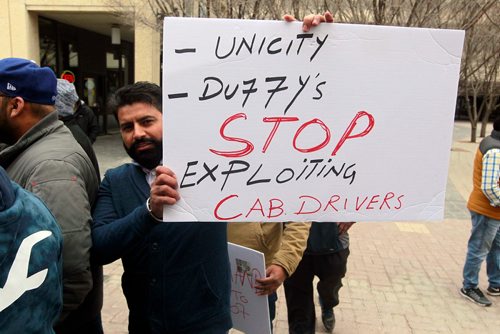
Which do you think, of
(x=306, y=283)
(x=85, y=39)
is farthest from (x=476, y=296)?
(x=85, y=39)

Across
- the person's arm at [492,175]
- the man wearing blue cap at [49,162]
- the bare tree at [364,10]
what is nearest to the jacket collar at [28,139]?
the man wearing blue cap at [49,162]

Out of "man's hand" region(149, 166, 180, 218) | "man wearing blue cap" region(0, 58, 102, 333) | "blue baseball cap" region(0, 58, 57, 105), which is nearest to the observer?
"man's hand" region(149, 166, 180, 218)

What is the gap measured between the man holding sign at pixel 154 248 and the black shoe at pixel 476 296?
353 cm

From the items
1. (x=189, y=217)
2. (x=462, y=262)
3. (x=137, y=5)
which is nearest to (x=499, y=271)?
(x=462, y=262)

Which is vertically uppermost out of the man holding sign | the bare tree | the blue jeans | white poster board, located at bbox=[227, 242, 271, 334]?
the bare tree

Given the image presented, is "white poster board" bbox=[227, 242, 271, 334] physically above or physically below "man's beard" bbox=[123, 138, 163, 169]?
below

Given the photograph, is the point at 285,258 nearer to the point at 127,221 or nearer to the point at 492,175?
the point at 127,221

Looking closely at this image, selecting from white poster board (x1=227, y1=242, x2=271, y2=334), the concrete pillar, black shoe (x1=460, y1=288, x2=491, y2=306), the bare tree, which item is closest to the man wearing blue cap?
white poster board (x1=227, y1=242, x2=271, y2=334)

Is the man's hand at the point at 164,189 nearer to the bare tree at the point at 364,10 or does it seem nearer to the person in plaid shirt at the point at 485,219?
the person in plaid shirt at the point at 485,219

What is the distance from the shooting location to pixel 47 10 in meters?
13.4

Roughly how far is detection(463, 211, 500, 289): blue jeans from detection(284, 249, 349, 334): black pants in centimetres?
186

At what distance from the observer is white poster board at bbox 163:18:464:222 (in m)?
1.49

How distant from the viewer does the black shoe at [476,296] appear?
431 cm

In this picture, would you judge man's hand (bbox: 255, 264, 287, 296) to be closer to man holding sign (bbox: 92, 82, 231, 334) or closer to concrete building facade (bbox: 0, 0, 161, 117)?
man holding sign (bbox: 92, 82, 231, 334)
